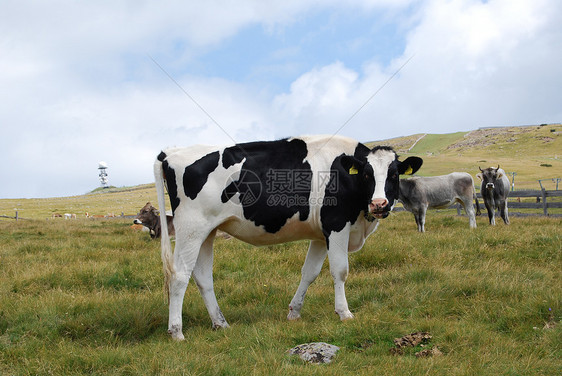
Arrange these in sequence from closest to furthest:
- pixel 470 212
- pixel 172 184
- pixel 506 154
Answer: pixel 172 184
pixel 470 212
pixel 506 154

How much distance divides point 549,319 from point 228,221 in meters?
3.92

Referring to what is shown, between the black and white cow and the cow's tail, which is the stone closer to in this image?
the black and white cow

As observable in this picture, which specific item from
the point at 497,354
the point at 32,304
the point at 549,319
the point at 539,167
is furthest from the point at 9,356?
the point at 539,167

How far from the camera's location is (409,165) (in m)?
5.87

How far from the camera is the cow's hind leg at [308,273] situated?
223 inches

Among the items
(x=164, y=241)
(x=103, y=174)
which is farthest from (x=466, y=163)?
(x=103, y=174)

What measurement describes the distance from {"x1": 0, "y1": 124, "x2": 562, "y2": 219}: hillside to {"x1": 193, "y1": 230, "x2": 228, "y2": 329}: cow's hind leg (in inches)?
1722

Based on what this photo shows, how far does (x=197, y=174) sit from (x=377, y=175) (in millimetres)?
2294

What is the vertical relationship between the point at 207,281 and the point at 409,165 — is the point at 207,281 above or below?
below

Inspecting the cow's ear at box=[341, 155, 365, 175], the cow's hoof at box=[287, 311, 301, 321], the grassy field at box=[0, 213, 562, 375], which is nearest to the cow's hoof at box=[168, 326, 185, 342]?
the grassy field at box=[0, 213, 562, 375]

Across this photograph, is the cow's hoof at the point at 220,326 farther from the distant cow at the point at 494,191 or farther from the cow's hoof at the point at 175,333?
the distant cow at the point at 494,191

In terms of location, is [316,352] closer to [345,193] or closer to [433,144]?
[345,193]

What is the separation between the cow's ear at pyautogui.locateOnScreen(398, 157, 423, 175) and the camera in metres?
5.76

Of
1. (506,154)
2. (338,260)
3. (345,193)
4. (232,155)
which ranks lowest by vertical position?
(338,260)
